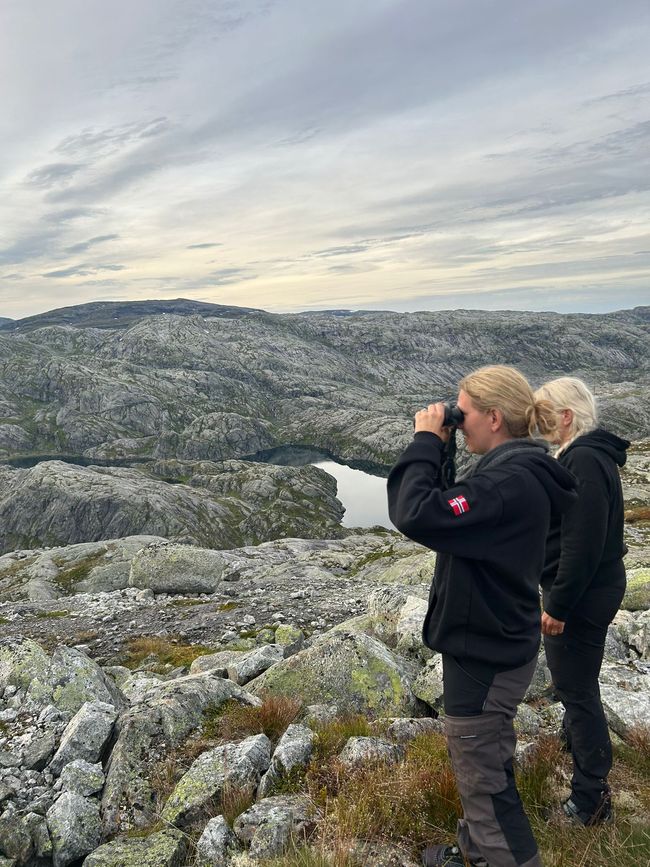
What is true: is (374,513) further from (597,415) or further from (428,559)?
(597,415)

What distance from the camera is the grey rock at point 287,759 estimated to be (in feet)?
19.5

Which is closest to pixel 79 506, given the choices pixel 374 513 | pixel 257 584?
pixel 374 513

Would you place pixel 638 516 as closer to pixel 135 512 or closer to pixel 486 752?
pixel 486 752

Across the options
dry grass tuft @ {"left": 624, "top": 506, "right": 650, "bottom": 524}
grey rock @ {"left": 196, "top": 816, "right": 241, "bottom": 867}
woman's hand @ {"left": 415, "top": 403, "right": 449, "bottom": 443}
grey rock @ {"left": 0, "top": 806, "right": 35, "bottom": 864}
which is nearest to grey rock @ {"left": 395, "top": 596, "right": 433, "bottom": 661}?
grey rock @ {"left": 196, "top": 816, "right": 241, "bottom": 867}

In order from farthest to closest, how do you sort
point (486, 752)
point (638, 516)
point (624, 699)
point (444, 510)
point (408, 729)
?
point (638, 516) → point (624, 699) → point (408, 729) → point (486, 752) → point (444, 510)

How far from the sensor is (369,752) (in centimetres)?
606

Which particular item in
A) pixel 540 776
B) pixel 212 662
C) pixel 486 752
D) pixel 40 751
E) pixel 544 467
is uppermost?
pixel 544 467

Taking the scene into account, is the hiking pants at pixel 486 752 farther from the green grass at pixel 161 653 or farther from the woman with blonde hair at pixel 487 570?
the green grass at pixel 161 653

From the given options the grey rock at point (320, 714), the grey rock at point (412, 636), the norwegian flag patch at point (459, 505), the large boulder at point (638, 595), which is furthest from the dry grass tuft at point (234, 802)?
the large boulder at point (638, 595)

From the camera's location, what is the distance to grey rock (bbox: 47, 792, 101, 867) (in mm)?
5641

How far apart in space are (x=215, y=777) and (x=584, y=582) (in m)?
5.08

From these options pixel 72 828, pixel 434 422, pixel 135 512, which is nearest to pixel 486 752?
pixel 434 422

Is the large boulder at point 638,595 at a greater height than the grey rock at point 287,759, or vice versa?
the grey rock at point 287,759

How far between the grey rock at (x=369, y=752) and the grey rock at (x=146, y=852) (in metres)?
2.01
